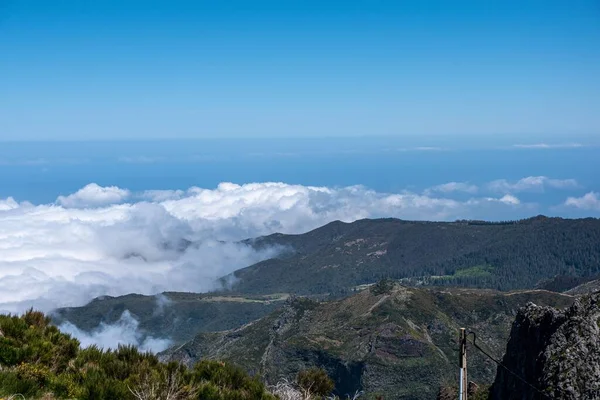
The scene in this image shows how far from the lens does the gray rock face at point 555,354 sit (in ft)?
67.7

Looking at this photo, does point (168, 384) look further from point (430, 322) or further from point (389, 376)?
point (430, 322)

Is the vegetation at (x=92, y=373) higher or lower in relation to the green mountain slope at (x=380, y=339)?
higher

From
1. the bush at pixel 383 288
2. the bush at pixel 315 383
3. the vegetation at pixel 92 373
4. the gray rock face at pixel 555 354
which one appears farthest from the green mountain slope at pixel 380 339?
the vegetation at pixel 92 373

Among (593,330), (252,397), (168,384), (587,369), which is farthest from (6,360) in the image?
(593,330)

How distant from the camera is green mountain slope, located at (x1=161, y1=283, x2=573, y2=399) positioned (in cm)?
9200

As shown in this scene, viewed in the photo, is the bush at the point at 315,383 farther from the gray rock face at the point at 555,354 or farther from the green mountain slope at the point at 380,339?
the green mountain slope at the point at 380,339

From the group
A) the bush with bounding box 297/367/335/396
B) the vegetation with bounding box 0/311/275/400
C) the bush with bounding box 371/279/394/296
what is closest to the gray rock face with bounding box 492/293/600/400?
the bush with bounding box 297/367/335/396

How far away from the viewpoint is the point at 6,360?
43.4 feet

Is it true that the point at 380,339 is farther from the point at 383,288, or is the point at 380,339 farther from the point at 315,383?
the point at 315,383

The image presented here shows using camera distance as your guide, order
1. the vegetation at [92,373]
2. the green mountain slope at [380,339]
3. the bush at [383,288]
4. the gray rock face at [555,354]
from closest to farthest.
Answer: the vegetation at [92,373] < the gray rock face at [555,354] < the green mountain slope at [380,339] < the bush at [383,288]

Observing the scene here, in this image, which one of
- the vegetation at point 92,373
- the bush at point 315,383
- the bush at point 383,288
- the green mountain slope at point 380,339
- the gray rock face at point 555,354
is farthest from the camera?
the bush at point 383,288

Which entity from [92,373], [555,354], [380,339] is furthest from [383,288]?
[92,373]

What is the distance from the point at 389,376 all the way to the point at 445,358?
10973 mm

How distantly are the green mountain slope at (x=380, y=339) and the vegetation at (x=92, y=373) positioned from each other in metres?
65.7
